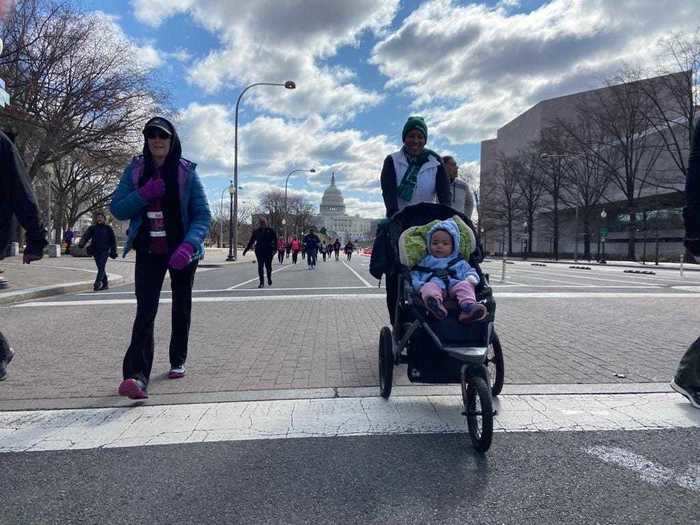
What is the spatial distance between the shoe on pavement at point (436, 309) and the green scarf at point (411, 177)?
1498 mm

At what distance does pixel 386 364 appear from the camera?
360 centimetres

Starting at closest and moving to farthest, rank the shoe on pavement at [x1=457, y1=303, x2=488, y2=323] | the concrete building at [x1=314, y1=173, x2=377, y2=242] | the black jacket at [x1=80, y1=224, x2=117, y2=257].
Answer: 1. the shoe on pavement at [x1=457, y1=303, x2=488, y2=323]
2. the black jacket at [x1=80, y1=224, x2=117, y2=257]
3. the concrete building at [x1=314, y1=173, x2=377, y2=242]

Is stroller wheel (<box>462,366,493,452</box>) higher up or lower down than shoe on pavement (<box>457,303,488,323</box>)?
lower down

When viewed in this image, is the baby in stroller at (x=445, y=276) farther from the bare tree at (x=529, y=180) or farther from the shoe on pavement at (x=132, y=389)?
the bare tree at (x=529, y=180)

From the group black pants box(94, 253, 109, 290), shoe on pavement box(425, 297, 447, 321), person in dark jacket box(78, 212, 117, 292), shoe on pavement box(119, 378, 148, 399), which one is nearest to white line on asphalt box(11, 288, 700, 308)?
black pants box(94, 253, 109, 290)

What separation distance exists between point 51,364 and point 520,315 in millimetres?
6335

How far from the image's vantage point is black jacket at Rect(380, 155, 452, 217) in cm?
421

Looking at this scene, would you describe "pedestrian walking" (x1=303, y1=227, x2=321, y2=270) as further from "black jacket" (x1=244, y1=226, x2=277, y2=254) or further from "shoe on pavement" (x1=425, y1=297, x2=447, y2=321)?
"shoe on pavement" (x1=425, y1=297, x2=447, y2=321)

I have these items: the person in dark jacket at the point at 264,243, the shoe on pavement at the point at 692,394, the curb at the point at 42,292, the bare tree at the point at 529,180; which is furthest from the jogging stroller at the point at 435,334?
the bare tree at the point at 529,180

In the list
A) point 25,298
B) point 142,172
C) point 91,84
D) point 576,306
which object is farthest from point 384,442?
point 91,84

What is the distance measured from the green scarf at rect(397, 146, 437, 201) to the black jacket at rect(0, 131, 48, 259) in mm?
2804

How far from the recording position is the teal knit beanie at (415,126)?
168 inches

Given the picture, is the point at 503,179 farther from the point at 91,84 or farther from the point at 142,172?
the point at 142,172

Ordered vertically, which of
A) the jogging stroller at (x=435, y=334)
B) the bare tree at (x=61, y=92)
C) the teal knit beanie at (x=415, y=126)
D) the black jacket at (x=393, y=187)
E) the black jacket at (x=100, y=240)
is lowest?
the jogging stroller at (x=435, y=334)
